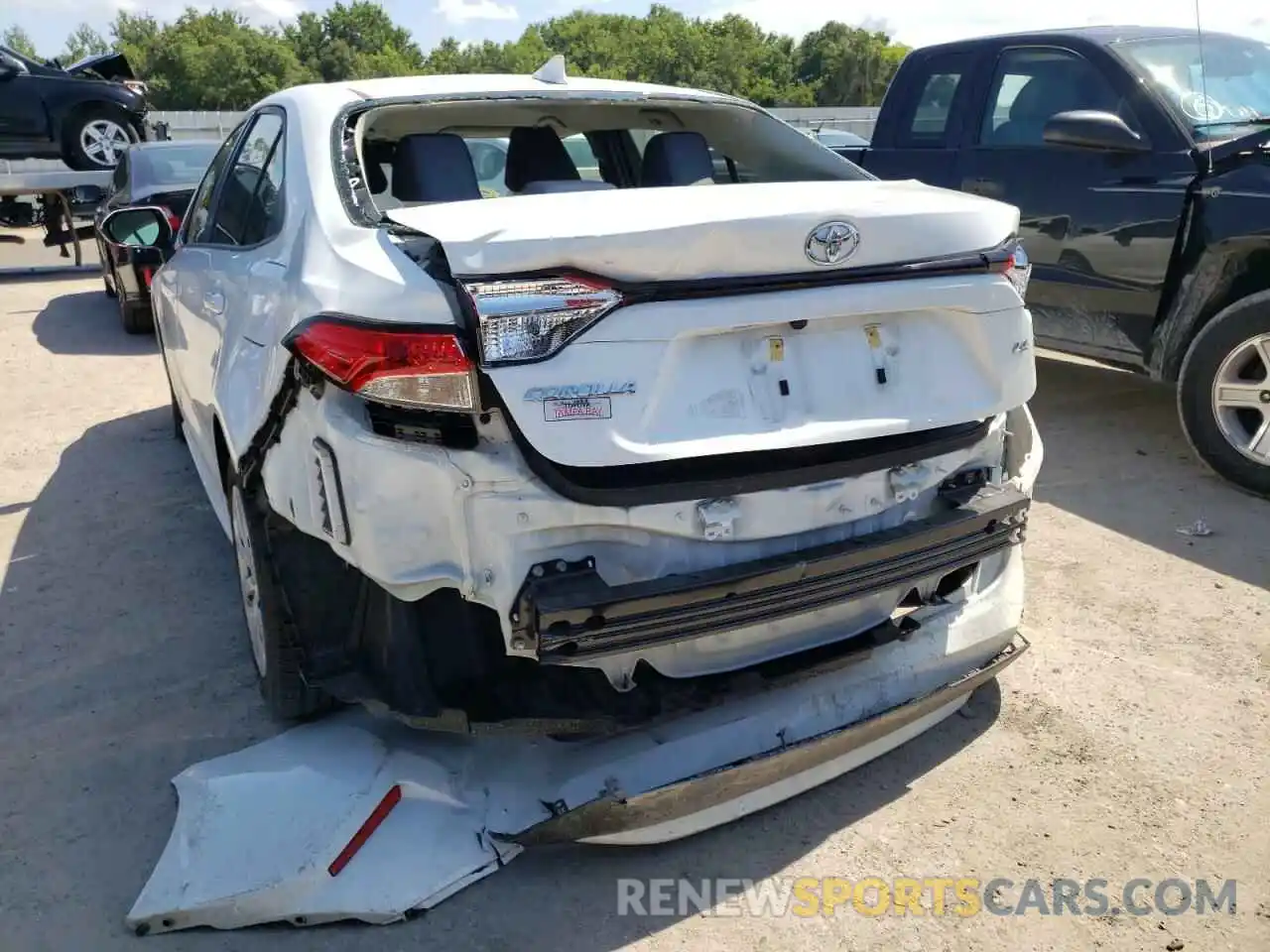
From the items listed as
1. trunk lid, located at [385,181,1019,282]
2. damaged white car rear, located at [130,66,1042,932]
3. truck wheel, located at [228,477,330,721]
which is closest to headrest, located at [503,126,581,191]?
damaged white car rear, located at [130,66,1042,932]

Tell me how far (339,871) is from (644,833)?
0.68 meters

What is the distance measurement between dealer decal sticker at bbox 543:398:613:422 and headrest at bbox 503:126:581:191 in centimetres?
187

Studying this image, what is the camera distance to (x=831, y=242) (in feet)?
7.72

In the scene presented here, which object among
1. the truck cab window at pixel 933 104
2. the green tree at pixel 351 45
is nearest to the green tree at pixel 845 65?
the green tree at pixel 351 45

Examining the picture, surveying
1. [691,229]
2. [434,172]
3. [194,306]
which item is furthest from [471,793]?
[194,306]

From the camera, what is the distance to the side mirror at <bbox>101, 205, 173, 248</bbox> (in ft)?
13.1

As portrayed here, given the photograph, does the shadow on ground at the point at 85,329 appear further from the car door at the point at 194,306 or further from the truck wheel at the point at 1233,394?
the truck wheel at the point at 1233,394

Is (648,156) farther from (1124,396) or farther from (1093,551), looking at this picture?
(1124,396)

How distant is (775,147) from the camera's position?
3703mm

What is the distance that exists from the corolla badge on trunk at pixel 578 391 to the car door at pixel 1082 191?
148 inches

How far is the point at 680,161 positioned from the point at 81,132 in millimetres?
12894

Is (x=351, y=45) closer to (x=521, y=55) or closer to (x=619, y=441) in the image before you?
(x=521, y=55)

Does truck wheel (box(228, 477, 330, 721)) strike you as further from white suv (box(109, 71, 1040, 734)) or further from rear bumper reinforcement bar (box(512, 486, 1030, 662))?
rear bumper reinforcement bar (box(512, 486, 1030, 662))

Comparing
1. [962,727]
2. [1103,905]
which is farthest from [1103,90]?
[1103,905]
